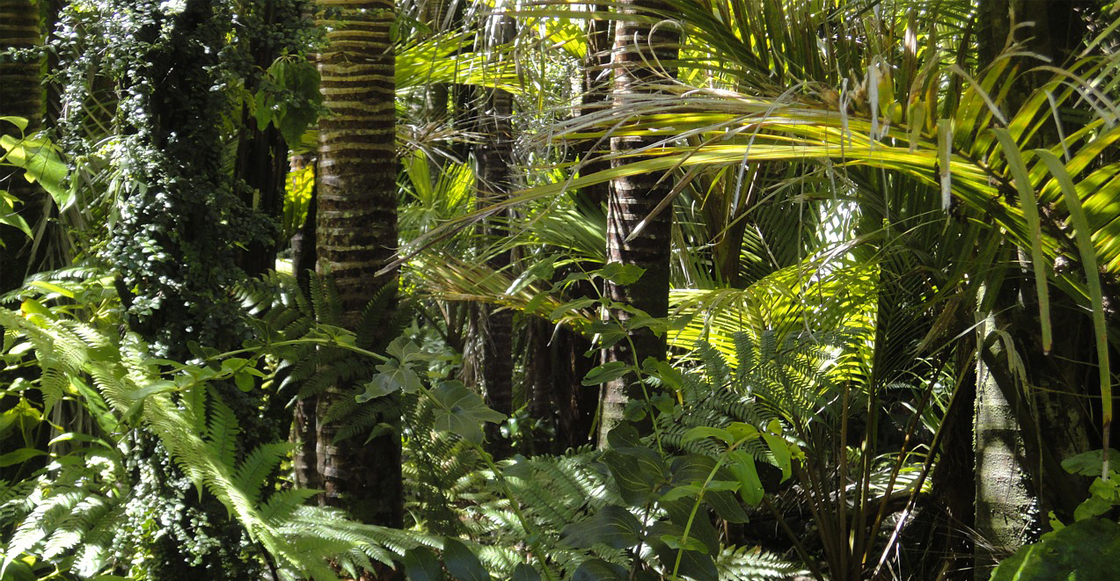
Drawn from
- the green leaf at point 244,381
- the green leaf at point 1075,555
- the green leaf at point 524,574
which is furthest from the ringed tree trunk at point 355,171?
the green leaf at point 1075,555

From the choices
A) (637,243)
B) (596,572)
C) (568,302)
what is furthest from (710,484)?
(637,243)

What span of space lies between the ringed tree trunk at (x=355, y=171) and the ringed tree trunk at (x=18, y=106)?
0.72 m

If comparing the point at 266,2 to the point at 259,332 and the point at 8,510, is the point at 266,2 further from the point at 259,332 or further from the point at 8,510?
the point at 8,510

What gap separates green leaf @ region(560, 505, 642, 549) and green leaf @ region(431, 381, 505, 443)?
0.57 feet

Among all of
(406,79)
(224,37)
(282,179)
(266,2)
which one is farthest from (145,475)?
(406,79)

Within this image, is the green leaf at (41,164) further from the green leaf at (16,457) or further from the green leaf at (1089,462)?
the green leaf at (1089,462)

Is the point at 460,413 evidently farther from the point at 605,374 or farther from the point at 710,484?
the point at 710,484

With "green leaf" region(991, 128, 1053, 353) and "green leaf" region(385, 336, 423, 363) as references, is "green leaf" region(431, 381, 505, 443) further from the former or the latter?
"green leaf" region(991, 128, 1053, 353)

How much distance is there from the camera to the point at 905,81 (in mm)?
1410

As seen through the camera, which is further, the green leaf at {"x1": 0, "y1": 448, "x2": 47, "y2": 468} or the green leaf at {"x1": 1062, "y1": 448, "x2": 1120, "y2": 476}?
the green leaf at {"x1": 0, "y1": 448, "x2": 47, "y2": 468}

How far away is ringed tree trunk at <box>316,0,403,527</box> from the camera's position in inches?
91.5

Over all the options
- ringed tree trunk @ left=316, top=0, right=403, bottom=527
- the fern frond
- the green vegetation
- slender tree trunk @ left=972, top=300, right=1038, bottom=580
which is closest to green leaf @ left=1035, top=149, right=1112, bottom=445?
the green vegetation

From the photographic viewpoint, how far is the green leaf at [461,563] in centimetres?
104

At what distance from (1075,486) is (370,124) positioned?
188 cm
